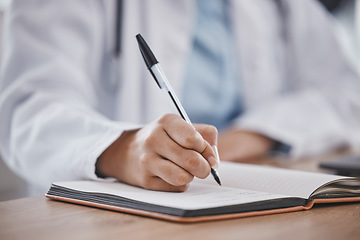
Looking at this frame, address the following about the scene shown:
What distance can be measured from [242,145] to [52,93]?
468mm

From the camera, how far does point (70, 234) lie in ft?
1.14

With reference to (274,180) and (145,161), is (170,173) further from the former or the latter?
(274,180)

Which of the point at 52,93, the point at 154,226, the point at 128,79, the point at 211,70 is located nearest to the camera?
the point at 154,226

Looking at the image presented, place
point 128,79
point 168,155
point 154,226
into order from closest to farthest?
point 154,226, point 168,155, point 128,79

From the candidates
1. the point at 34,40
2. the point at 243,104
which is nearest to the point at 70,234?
the point at 34,40

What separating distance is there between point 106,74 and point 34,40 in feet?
0.80

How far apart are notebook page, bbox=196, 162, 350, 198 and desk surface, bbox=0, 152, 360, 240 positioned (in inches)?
1.5

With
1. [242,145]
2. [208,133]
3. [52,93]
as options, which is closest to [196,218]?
[208,133]

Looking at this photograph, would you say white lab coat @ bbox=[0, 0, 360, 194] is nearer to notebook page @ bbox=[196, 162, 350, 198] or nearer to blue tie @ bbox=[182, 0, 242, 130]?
blue tie @ bbox=[182, 0, 242, 130]

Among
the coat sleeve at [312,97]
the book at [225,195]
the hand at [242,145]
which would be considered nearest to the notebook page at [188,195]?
the book at [225,195]

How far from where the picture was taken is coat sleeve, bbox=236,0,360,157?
1070mm

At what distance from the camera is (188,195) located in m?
0.45

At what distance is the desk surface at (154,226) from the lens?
35cm

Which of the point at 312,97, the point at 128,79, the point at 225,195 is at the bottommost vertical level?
the point at 312,97
